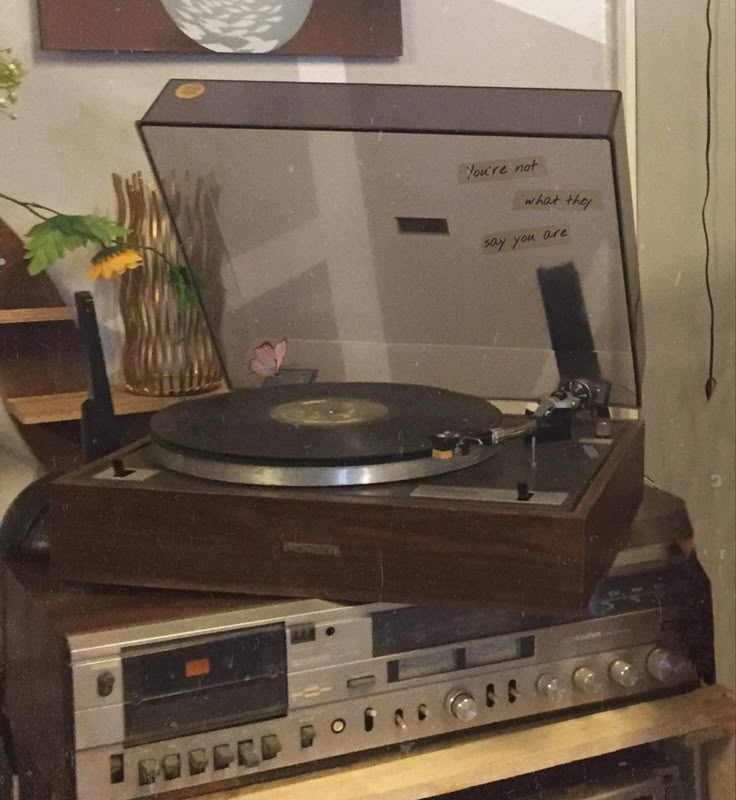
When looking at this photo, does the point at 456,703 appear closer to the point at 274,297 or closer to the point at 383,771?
the point at 383,771

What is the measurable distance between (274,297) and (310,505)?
1.66ft

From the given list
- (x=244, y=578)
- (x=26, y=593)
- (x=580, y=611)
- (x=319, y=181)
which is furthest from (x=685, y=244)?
(x=26, y=593)

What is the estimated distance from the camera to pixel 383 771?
1069 mm

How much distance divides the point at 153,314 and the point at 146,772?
2.21 feet

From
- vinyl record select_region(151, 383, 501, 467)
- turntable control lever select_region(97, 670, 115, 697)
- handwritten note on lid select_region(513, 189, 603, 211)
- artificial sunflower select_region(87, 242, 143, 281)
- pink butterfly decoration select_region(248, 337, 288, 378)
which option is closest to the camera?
turntable control lever select_region(97, 670, 115, 697)

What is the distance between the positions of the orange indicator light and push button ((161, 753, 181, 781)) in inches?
3.1

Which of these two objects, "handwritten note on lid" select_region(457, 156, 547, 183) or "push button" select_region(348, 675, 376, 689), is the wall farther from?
"push button" select_region(348, 675, 376, 689)

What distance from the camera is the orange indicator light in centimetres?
101

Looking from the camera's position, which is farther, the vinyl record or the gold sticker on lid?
the gold sticker on lid

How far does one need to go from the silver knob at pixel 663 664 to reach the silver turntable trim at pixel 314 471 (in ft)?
1.02

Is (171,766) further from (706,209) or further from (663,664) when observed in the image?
(706,209)

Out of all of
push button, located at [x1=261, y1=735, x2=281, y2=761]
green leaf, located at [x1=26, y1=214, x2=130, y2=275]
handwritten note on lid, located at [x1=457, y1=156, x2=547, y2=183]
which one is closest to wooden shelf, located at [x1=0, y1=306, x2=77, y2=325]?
green leaf, located at [x1=26, y1=214, x2=130, y2=275]

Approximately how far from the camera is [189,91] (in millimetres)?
1321

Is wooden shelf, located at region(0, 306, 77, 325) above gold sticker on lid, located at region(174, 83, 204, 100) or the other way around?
the other way around
